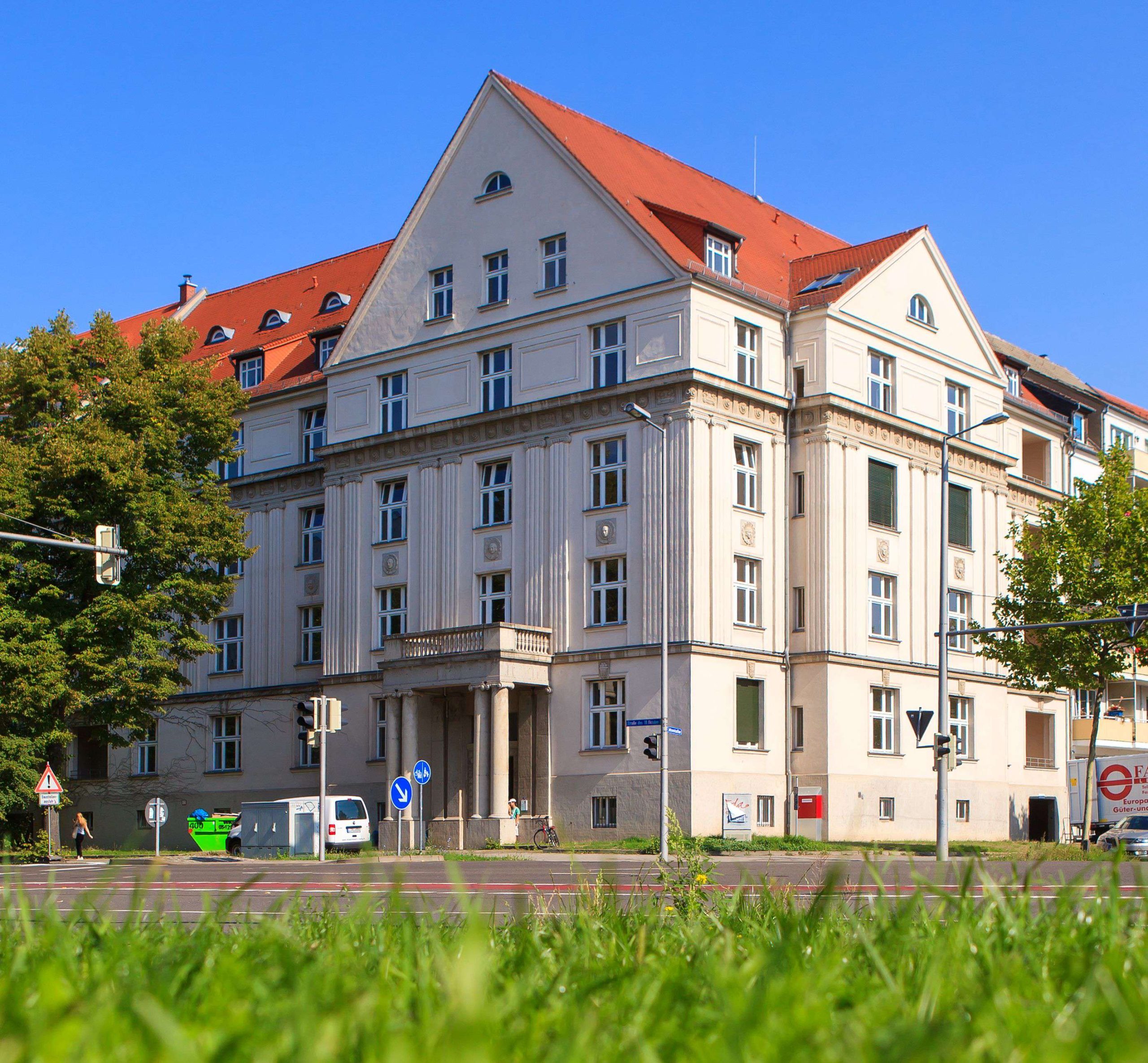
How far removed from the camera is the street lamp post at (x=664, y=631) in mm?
38031

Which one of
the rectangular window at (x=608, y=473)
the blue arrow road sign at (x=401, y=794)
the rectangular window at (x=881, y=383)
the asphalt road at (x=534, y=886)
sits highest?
the rectangular window at (x=881, y=383)

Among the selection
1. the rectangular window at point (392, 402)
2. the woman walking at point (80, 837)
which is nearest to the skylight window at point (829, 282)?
the rectangular window at point (392, 402)

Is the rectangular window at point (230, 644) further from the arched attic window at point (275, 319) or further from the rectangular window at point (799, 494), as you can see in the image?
the rectangular window at point (799, 494)

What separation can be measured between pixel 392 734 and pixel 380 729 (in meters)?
2.98

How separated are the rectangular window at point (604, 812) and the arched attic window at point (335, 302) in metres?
24.0

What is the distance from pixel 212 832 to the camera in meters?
47.2

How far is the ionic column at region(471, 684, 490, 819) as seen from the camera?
145ft

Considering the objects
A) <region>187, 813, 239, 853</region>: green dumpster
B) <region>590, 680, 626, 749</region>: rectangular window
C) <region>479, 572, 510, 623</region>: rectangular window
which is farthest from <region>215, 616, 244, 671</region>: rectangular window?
<region>590, 680, 626, 749</region>: rectangular window

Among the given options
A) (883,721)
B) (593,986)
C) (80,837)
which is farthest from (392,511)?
(593,986)

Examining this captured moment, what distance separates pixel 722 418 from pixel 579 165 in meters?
9.06

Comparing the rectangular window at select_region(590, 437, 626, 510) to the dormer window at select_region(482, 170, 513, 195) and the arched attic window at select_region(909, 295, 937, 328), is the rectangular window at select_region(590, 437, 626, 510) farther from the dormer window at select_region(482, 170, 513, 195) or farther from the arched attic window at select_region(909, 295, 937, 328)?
the arched attic window at select_region(909, 295, 937, 328)

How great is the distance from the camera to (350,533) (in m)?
51.9

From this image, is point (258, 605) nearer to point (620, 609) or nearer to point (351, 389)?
point (351, 389)

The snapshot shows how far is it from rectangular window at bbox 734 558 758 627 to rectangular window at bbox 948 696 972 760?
28.6 feet
